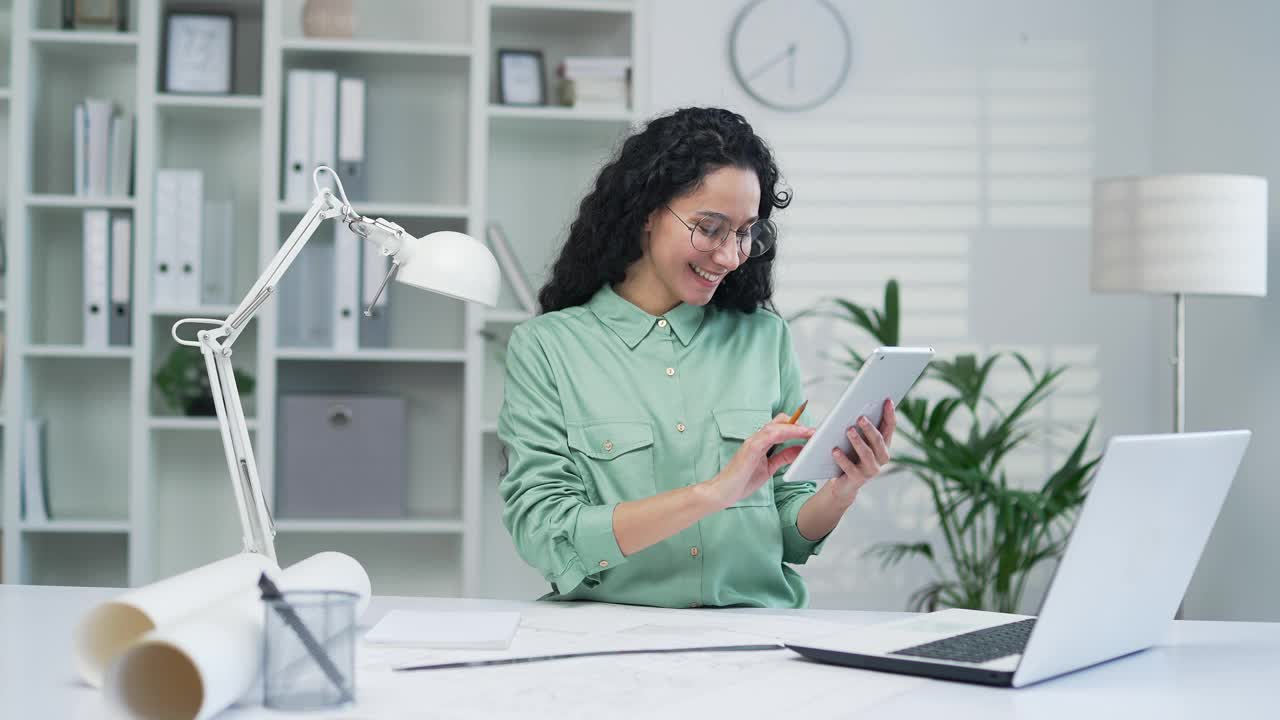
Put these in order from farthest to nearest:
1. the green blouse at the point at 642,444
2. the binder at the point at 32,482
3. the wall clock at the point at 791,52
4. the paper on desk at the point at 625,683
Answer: the wall clock at the point at 791,52
the binder at the point at 32,482
the green blouse at the point at 642,444
the paper on desk at the point at 625,683

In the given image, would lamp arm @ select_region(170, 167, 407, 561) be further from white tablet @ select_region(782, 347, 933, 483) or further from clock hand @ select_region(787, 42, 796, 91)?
clock hand @ select_region(787, 42, 796, 91)

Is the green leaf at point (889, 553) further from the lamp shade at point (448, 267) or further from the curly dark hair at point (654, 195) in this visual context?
the lamp shade at point (448, 267)

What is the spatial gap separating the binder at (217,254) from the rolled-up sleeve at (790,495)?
191cm

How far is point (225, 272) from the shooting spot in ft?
10.5

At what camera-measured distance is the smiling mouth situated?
1.75 metres

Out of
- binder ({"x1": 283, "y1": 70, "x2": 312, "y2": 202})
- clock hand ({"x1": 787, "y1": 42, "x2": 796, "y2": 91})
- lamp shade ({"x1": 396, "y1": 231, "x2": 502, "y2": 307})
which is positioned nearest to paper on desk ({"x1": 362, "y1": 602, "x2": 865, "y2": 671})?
lamp shade ({"x1": 396, "y1": 231, "x2": 502, "y2": 307})

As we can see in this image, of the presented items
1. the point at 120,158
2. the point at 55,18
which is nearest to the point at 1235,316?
the point at 120,158

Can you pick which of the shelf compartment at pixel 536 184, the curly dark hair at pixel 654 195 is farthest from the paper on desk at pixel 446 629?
the shelf compartment at pixel 536 184

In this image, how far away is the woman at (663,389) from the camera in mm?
1630

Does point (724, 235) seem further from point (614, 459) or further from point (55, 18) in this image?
point (55, 18)

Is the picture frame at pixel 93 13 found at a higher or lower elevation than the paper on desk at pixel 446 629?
higher

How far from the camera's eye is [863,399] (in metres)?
1.40

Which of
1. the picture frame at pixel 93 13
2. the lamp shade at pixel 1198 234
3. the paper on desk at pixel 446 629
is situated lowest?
the paper on desk at pixel 446 629

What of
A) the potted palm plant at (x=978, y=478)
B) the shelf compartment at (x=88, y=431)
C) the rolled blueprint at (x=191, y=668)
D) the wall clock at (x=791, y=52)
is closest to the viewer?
the rolled blueprint at (x=191, y=668)
